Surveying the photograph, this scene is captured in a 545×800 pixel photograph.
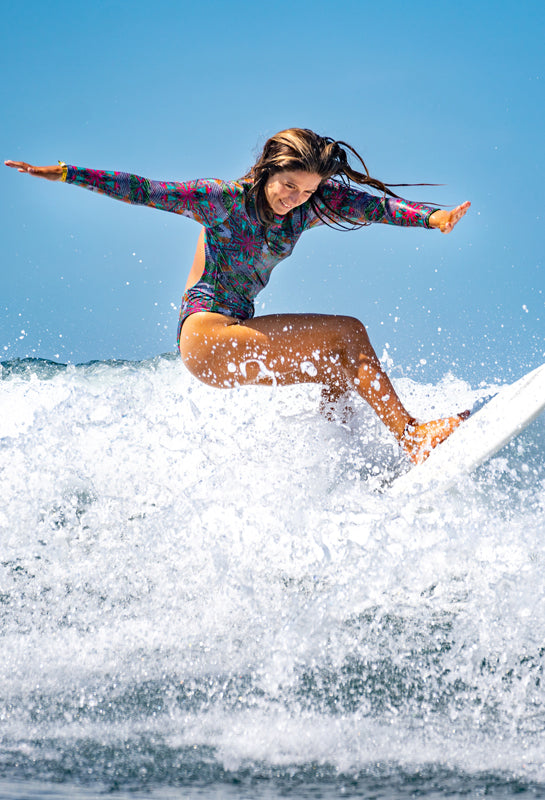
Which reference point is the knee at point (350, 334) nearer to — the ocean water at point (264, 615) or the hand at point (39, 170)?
the ocean water at point (264, 615)

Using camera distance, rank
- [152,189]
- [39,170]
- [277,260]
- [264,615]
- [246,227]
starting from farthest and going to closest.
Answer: [277,260] → [246,227] → [152,189] → [39,170] → [264,615]

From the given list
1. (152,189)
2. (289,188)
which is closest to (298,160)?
(289,188)

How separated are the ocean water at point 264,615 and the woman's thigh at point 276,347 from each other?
0.24 meters

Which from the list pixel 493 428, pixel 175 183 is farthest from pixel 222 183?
pixel 493 428

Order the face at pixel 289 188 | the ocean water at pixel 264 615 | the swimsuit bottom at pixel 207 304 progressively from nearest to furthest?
the ocean water at pixel 264 615, the face at pixel 289 188, the swimsuit bottom at pixel 207 304

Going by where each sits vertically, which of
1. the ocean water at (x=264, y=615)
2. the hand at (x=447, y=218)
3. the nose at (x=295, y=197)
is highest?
the nose at (x=295, y=197)

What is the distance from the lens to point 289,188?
111 inches

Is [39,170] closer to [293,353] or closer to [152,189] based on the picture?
[152,189]

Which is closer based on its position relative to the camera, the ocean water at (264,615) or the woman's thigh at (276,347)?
the ocean water at (264,615)

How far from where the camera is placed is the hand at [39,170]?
2527mm

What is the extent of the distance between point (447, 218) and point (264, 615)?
1.87 meters

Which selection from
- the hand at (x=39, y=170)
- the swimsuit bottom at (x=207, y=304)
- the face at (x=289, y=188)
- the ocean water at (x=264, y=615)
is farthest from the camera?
the swimsuit bottom at (x=207, y=304)

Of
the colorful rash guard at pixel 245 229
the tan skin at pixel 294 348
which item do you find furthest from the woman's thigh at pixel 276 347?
the colorful rash guard at pixel 245 229

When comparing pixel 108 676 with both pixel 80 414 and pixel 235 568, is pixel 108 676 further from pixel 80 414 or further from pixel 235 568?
pixel 80 414
